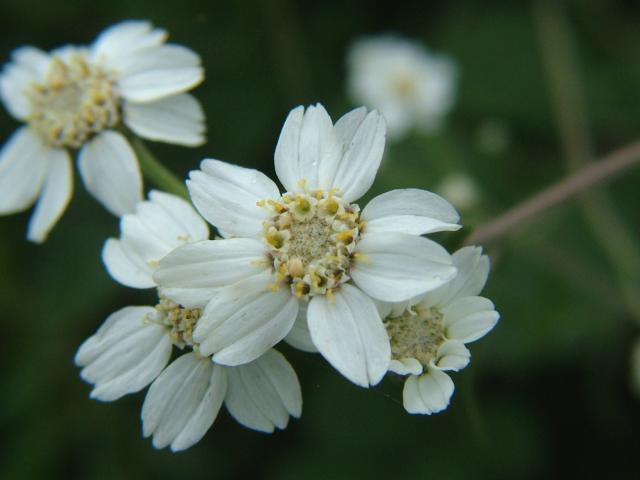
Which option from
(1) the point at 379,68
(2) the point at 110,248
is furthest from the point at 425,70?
(2) the point at 110,248

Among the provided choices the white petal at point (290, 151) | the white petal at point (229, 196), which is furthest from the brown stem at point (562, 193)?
the white petal at point (229, 196)

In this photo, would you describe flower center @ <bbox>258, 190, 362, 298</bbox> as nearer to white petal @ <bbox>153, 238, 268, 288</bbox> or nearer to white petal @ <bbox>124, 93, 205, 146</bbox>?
white petal @ <bbox>153, 238, 268, 288</bbox>

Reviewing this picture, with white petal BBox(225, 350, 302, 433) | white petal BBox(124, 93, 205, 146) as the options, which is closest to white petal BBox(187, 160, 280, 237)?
white petal BBox(225, 350, 302, 433)

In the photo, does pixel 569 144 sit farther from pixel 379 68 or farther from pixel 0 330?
pixel 0 330

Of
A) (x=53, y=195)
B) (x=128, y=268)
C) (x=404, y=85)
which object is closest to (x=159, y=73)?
(x=53, y=195)

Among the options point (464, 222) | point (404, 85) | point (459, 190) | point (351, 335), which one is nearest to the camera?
point (351, 335)

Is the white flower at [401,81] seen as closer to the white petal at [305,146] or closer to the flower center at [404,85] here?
the flower center at [404,85]

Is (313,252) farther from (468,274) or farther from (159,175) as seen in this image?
(159,175)
